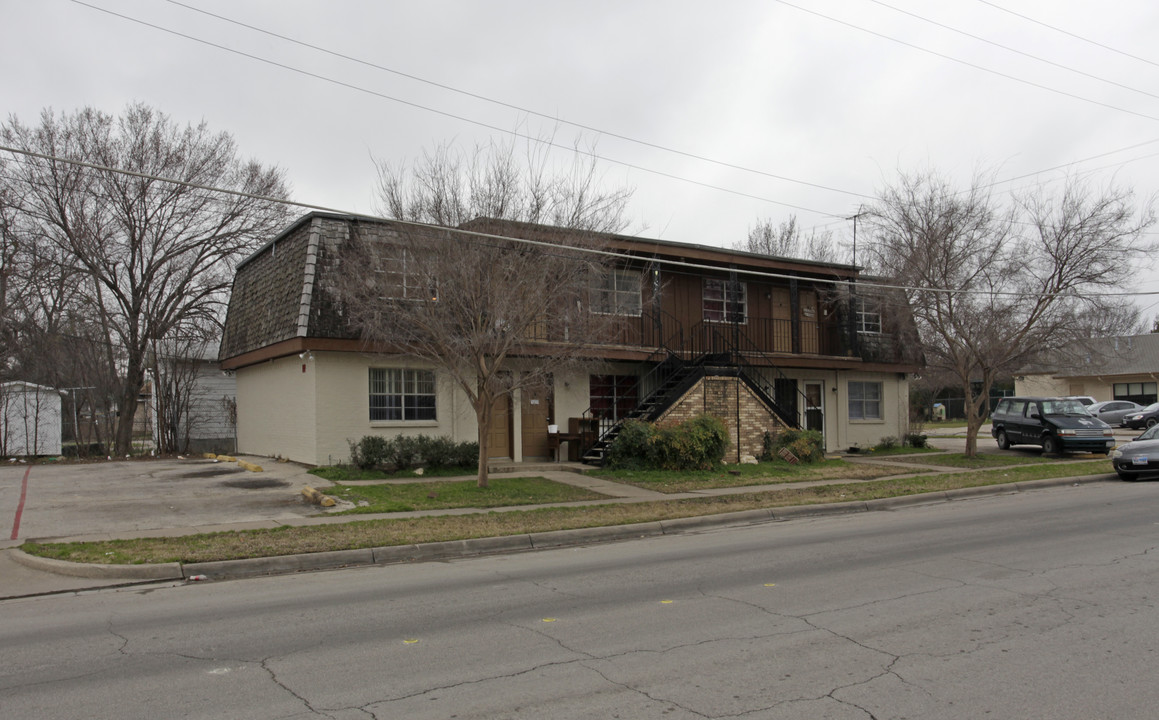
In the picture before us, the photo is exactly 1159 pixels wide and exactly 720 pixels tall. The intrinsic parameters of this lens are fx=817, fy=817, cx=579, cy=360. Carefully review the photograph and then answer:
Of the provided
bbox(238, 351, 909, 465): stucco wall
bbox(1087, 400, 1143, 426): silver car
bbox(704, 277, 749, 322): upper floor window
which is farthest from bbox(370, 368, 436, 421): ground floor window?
bbox(1087, 400, 1143, 426): silver car

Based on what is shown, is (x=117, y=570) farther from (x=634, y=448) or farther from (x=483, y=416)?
(x=634, y=448)

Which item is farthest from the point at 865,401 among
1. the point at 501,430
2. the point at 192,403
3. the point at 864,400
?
the point at 192,403

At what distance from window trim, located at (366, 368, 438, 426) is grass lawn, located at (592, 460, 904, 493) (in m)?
4.47

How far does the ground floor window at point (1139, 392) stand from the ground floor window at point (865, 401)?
31.2 m

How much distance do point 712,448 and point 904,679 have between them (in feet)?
46.1

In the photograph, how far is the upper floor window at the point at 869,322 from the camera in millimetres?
27438

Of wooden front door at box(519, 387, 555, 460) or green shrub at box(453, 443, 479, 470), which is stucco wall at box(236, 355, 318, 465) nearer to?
green shrub at box(453, 443, 479, 470)

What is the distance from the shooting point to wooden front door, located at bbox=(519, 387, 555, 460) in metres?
21.2

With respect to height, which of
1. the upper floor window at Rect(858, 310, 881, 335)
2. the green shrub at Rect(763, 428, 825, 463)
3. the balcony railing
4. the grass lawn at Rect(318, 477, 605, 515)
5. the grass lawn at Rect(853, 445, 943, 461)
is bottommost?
the grass lawn at Rect(853, 445, 943, 461)

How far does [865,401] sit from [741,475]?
11214mm

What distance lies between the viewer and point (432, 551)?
1046 cm

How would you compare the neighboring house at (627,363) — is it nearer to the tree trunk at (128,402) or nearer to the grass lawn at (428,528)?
the tree trunk at (128,402)

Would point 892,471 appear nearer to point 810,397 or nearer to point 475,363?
point 810,397

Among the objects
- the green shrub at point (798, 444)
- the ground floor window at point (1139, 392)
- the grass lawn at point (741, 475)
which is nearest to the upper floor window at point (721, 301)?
the green shrub at point (798, 444)
